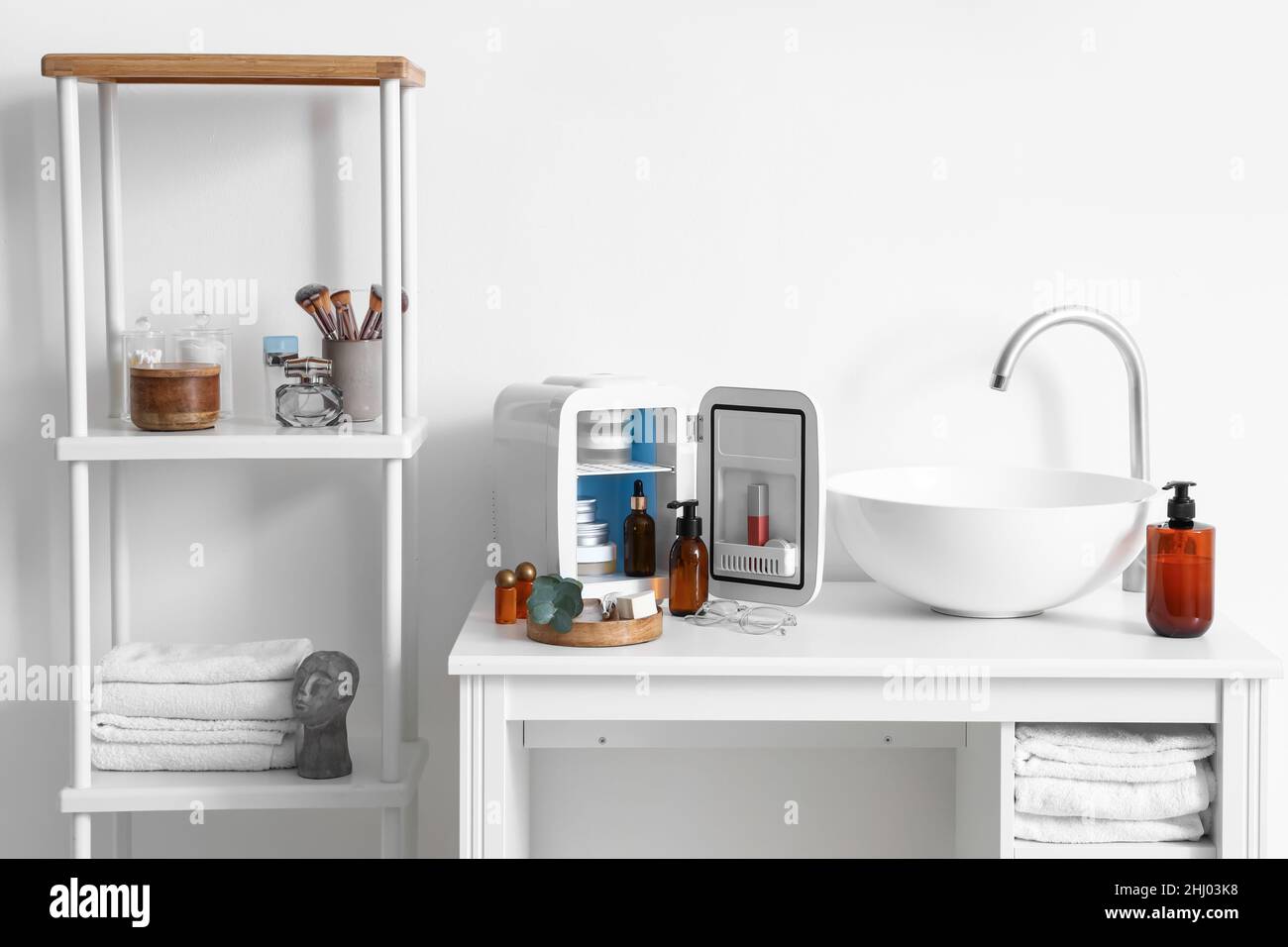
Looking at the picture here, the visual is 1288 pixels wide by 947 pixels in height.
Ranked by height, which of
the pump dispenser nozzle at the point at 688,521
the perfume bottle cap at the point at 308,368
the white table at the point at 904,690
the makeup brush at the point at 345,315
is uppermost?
the makeup brush at the point at 345,315

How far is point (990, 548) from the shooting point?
153 centimetres

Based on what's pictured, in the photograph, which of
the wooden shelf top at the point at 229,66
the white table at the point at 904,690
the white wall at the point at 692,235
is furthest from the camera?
the white wall at the point at 692,235

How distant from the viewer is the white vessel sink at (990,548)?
1.52 meters

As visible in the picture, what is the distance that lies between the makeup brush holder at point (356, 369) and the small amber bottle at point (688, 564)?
→ 42 centimetres

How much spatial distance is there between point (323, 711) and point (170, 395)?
430 millimetres

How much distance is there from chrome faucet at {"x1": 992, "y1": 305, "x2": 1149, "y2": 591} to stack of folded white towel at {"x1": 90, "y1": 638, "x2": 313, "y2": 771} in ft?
3.24

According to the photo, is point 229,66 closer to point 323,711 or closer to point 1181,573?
point 323,711

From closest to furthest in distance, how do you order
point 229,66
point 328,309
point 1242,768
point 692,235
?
1. point 1242,768
2. point 229,66
3. point 328,309
4. point 692,235

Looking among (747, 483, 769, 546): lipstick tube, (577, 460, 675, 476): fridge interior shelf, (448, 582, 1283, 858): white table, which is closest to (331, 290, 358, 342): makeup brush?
(577, 460, 675, 476): fridge interior shelf

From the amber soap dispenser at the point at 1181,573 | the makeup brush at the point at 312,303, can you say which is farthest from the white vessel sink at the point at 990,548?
the makeup brush at the point at 312,303

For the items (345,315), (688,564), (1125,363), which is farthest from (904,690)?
(345,315)

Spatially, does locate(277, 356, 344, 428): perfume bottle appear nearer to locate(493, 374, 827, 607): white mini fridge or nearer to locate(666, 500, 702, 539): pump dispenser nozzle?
locate(493, 374, 827, 607): white mini fridge

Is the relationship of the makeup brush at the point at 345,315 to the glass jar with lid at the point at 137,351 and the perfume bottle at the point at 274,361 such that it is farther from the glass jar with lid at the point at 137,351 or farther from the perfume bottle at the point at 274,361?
the glass jar with lid at the point at 137,351
